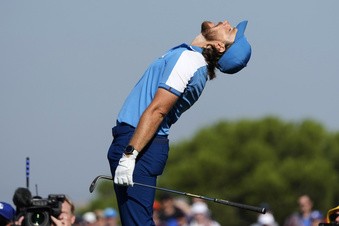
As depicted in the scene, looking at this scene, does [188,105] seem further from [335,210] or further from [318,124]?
[318,124]

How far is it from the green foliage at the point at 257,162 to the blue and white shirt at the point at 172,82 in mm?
66063

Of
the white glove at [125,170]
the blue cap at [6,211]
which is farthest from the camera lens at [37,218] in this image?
the blue cap at [6,211]

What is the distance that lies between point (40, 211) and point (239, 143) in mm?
82509

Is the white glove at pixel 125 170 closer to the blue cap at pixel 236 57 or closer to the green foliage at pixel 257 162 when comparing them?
the blue cap at pixel 236 57

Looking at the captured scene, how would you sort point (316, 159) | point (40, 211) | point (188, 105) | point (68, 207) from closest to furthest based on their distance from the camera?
point (40, 211)
point (188, 105)
point (68, 207)
point (316, 159)

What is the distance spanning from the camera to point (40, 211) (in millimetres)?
7996

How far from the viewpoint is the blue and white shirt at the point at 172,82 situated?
8.33 meters

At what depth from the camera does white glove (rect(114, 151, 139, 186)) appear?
26.6ft

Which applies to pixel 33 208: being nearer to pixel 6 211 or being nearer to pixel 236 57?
pixel 6 211

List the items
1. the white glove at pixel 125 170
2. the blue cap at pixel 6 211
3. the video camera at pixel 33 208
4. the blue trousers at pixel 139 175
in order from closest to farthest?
the video camera at pixel 33 208
the white glove at pixel 125 170
the blue trousers at pixel 139 175
the blue cap at pixel 6 211

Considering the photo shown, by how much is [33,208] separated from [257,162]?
80148 millimetres

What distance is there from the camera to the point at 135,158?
8211mm

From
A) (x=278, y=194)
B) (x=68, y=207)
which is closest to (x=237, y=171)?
(x=278, y=194)

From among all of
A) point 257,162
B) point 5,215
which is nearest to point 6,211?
point 5,215
